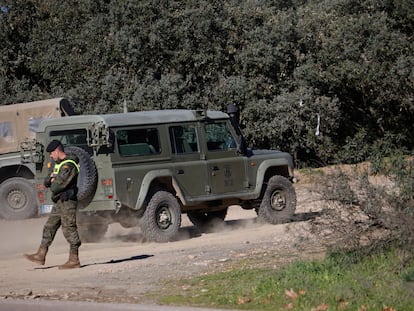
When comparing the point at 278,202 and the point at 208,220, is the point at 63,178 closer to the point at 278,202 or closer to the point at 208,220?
the point at 208,220

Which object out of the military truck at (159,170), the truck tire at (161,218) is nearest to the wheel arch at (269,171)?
the military truck at (159,170)

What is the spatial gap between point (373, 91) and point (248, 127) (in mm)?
5540

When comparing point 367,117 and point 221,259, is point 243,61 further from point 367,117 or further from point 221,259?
point 221,259

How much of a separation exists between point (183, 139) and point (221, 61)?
12.8m

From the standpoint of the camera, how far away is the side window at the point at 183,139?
1410 centimetres

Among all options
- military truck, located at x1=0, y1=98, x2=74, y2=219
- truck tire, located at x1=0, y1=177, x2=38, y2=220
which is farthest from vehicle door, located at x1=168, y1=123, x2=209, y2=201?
truck tire, located at x1=0, y1=177, x2=38, y2=220

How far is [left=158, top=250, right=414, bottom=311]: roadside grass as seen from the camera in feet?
25.4

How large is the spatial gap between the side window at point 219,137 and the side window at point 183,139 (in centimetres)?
33

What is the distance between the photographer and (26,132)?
64.3ft

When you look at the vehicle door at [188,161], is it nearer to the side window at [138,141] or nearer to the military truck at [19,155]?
the side window at [138,141]

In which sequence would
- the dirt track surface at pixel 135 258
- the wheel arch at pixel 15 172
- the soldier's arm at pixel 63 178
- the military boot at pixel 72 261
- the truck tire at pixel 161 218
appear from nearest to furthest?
the dirt track surface at pixel 135 258 → the soldier's arm at pixel 63 178 → the military boot at pixel 72 261 → the truck tire at pixel 161 218 → the wheel arch at pixel 15 172

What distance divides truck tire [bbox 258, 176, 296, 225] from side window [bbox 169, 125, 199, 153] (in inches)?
73.8

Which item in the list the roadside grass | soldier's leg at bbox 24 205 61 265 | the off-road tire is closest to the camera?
the roadside grass

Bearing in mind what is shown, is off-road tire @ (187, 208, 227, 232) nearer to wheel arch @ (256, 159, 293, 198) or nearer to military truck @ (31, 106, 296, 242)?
military truck @ (31, 106, 296, 242)
